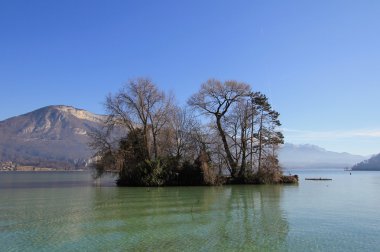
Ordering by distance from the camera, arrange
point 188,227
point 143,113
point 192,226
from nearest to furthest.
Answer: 1. point 188,227
2. point 192,226
3. point 143,113

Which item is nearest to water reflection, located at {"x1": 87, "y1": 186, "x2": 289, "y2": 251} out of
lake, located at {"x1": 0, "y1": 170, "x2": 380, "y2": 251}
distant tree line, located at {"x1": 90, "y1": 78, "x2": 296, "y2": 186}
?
lake, located at {"x1": 0, "y1": 170, "x2": 380, "y2": 251}

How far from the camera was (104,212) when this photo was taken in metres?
25.0

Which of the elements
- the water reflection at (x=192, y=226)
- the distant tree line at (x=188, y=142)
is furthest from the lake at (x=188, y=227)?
the distant tree line at (x=188, y=142)

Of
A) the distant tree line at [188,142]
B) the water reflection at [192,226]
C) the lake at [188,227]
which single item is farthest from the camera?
the distant tree line at [188,142]

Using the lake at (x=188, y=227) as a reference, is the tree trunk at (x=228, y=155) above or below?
above

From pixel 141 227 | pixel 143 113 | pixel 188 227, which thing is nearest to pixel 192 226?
pixel 188 227

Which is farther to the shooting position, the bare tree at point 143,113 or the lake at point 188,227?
the bare tree at point 143,113

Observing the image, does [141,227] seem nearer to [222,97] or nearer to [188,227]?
[188,227]

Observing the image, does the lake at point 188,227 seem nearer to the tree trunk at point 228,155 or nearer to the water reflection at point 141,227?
the water reflection at point 141,227

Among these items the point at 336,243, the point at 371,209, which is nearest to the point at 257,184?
the point at 371,209

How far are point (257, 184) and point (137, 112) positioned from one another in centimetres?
1906

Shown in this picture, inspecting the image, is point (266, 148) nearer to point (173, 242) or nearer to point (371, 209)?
point (371, 209)

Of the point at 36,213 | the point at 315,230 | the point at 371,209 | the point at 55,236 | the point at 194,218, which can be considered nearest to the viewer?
the point at 55,236

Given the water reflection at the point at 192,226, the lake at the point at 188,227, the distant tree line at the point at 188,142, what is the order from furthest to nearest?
the distant tree line at the point at 188,142 → the water reflection at the point at 192,226 → the lake at the point at 188,227
